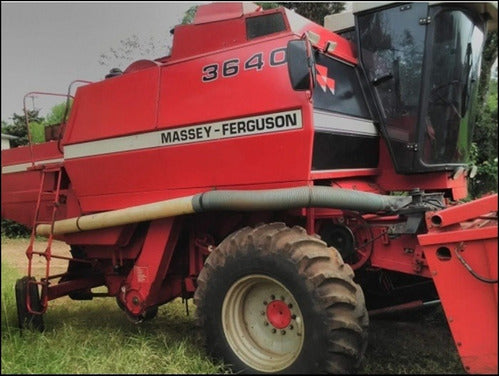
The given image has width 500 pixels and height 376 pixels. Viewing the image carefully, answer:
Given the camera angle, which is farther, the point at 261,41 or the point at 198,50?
the point at 198,50

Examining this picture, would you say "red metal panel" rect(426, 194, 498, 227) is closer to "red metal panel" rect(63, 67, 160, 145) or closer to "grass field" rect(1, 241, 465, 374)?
"grass field" rect(1, 241, 465, 374)

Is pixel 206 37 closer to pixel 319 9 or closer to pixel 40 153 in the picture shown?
pixel 319 9

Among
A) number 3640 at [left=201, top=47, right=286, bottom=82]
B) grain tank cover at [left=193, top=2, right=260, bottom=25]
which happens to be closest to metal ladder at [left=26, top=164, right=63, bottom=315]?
number 3640 at [left=201, top=47, right=286, bottom=82]

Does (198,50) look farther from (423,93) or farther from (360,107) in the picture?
(423,93)

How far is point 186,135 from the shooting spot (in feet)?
12.0

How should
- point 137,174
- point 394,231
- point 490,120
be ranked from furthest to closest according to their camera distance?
1. point 490,120
2. point 137,174
3. point 394,231

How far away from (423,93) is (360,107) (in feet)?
1.50

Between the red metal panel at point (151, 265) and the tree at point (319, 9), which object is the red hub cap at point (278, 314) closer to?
the red metal panel at point (151, 265)

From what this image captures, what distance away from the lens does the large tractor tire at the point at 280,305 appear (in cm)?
286

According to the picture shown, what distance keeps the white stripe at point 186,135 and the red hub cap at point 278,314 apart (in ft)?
3.64

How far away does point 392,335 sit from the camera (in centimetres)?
416

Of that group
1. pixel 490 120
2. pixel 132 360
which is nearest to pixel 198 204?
pixel 132 360

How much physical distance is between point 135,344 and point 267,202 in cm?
129

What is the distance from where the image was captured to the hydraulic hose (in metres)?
3.08
